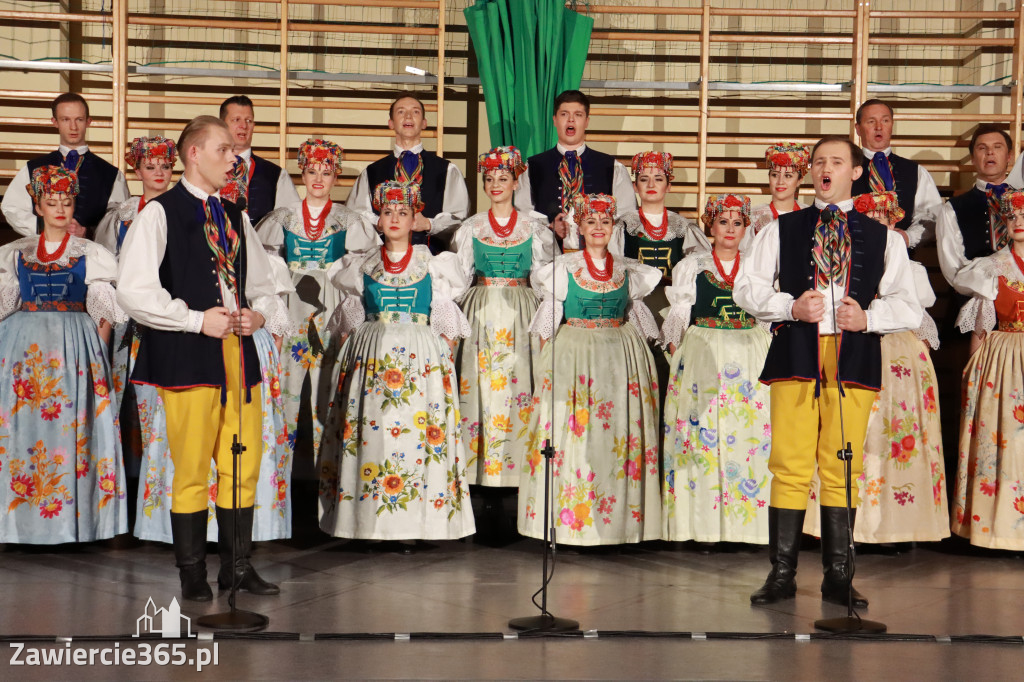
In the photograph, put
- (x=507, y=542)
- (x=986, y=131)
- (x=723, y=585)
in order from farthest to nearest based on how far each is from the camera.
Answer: (x=986, y=131), (x=507, y=542), (x=723, y=585)

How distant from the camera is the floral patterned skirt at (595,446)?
14.0 feet

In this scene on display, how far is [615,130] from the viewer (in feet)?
21.4

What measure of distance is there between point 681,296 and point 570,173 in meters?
0.91

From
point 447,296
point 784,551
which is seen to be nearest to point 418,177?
point 447,296

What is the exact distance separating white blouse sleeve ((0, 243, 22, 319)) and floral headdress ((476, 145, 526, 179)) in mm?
1736

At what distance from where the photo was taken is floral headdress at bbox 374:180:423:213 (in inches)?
172

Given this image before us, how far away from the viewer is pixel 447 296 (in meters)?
4.36

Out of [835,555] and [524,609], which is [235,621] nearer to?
[524,609]

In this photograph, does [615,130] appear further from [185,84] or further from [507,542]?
[507,542]

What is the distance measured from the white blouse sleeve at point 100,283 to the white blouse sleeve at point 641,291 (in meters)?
1.83

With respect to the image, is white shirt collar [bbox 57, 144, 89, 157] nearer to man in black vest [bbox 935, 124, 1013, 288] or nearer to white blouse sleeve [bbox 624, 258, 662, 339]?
white blouse sleeve [bbox 624, 258, 662, 339]

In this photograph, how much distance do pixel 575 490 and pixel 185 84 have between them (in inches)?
133

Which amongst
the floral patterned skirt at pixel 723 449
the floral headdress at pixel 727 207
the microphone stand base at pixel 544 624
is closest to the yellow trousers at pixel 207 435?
the microphone stand base at pixel 544 624

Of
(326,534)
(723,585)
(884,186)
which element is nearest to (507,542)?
(326,534)
